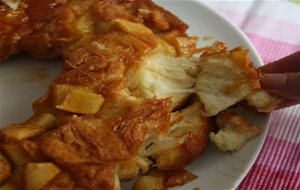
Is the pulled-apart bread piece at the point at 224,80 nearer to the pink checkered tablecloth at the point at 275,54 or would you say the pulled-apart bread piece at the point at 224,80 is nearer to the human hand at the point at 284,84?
the human hand at the point at 284,84

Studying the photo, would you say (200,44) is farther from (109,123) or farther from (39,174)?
(39,174)

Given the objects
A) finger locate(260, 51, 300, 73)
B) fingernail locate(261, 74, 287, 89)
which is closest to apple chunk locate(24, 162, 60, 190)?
fingernail locate(261, 74, 287, 89)

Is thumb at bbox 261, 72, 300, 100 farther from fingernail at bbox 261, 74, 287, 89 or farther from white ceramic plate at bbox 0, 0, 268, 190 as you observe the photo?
white ceramic plate at bbox 0, 0, 268, 190

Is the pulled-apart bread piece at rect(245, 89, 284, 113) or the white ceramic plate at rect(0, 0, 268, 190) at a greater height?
the pulled-apart bread piece at rect(245, 89, 284, 113)

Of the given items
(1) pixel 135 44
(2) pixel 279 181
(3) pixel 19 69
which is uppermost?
(1) pixel 135 44

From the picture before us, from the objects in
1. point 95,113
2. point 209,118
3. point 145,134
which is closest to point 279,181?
point 209,118

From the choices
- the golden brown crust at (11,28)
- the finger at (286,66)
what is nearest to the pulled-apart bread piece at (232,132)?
the finger at (286,66)

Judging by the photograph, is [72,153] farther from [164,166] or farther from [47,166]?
[164,166]
